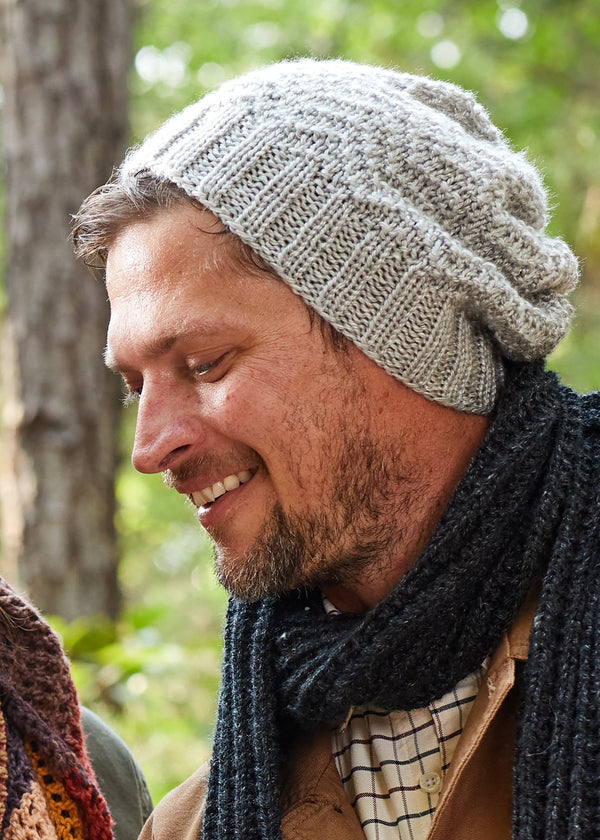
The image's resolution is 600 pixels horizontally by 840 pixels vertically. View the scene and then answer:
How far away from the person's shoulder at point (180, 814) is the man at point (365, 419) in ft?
0.46

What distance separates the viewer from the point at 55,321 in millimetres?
4520

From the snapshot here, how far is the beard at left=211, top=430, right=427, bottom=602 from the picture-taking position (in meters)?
2.06

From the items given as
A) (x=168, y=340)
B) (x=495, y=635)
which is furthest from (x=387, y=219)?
(x=495, y=635)

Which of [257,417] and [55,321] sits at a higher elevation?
[55,321]

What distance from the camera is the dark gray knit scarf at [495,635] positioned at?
5.76 feet

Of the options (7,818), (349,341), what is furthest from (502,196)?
(7,818)

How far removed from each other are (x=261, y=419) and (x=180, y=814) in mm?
981

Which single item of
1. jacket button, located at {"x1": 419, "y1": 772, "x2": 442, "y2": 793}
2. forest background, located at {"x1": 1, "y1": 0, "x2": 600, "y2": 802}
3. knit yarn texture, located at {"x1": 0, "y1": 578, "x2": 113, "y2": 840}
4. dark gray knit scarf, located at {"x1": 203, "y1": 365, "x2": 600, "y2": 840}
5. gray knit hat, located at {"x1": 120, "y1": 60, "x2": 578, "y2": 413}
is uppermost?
forest background, located at {"x1": 1, "y1": 0, "x2": 600, "y2": 802}

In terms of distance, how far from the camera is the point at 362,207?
77.9 inches

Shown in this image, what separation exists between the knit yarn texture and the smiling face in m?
0.42

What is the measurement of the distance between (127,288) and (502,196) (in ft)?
2.74

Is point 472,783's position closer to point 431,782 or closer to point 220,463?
point 431,782

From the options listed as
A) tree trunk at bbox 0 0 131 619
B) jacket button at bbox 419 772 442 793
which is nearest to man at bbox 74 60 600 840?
jacket button at bbox 419 772 442 793

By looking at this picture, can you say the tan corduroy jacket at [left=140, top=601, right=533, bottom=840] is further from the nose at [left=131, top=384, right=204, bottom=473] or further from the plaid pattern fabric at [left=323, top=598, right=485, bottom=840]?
the nose at [left=131, top=384, right=204, bottom=473]
